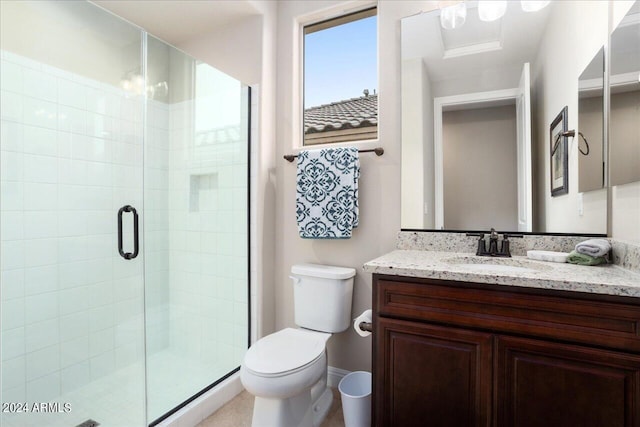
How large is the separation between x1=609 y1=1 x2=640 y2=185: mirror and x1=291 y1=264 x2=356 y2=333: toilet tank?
1.30 metres

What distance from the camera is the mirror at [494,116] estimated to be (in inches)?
60.0

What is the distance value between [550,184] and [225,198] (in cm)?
192

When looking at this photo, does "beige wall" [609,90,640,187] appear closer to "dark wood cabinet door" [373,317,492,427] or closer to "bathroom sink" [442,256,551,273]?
"bathroom sink" [442,256,551,273]

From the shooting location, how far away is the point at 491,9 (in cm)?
169

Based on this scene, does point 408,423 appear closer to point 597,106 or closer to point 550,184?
point 550,184

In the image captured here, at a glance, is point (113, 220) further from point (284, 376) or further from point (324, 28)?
point (324, 28)

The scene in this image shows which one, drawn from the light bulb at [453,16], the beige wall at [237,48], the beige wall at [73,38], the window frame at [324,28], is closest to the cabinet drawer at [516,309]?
the window frame at [324,28]

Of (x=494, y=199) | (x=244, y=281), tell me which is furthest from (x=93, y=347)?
(x=494, y=199)

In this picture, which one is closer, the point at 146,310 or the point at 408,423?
the point at 408,423

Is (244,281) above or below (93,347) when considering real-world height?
above

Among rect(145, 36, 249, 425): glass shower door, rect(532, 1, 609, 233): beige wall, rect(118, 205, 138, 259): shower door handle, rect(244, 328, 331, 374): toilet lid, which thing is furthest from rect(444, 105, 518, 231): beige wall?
rect(118, 205, 138, 259): shower door handle

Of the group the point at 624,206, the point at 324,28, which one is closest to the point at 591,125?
the point at 624,206

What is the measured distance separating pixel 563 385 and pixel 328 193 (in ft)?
4.36

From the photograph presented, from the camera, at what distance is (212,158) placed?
2279mm
